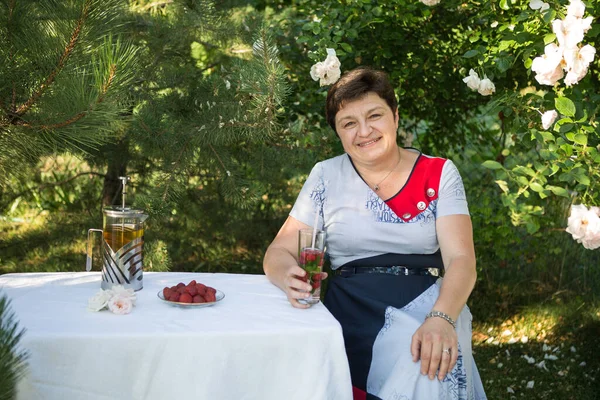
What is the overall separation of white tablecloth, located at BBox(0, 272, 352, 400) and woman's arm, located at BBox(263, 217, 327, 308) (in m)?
0.09

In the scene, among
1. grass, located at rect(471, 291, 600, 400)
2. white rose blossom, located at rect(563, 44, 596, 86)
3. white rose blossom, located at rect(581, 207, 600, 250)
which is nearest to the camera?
white rose blossom, located at rect(563, 44, 596, 86)

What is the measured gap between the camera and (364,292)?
222 centimetres

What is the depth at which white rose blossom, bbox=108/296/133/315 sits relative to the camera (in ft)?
5.59

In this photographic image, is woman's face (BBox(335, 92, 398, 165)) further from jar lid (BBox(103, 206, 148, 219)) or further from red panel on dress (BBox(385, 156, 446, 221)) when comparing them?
jar lid (BBox(103, 206, 148, 219))

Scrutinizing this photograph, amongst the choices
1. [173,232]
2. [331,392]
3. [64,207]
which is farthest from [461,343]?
[64,207]

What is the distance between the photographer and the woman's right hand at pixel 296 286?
6.12ft

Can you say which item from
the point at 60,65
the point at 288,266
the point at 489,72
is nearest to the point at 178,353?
the point at 288,266

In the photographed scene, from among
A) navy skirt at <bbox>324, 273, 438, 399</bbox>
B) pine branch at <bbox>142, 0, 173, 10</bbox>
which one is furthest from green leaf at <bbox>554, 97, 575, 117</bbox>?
pine branch at <bbox>142, 0, 173, 10</bbox>

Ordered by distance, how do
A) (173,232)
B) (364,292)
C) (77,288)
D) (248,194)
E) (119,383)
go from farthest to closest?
(173,232) < (248,194) < (364,292) < (77,288) < (119,383)

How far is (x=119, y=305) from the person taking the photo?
171cm

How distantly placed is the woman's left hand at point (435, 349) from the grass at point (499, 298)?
1508mm

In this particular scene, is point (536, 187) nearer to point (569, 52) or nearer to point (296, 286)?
point (569, 52)

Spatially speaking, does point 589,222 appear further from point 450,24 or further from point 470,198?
point 470,198

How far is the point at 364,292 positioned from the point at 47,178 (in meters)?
3.37
